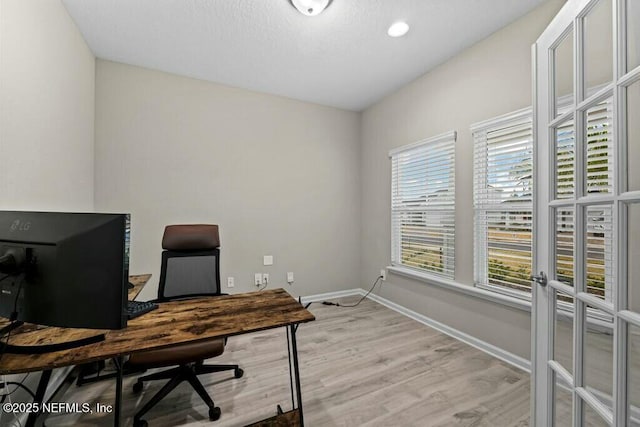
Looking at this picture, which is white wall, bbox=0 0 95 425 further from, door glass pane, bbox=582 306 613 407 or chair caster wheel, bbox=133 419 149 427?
door glass pane, bbox=582 306 613 407

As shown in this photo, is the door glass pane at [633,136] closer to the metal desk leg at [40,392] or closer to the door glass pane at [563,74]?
the door glass pane at [563,74]

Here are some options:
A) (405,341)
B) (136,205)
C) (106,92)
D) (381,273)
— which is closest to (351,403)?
(405,341)

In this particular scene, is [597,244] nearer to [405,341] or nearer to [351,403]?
[351,403]

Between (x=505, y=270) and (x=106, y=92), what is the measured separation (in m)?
4.10

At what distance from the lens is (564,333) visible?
44.0 inches

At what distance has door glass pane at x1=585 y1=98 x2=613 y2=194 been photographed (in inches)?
35.0

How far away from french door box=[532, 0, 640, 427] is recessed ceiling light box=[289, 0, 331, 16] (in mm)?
1397

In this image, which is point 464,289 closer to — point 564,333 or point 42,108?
point 564,333

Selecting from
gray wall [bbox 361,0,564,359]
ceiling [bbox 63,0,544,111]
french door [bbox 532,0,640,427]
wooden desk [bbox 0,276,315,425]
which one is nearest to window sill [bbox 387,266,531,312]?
gray wall [bbox 361,0,564,359]

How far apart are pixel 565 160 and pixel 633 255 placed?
51 centimetres

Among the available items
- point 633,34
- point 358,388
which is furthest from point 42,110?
point 633,34

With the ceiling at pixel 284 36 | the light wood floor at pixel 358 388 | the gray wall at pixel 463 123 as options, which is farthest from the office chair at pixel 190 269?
the gray wall at pixel 463 123

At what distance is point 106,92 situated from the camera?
2551 millimetres

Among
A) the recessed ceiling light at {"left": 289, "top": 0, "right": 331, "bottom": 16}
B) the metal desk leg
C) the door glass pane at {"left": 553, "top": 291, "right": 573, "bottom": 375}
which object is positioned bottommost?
the metal desk leg
